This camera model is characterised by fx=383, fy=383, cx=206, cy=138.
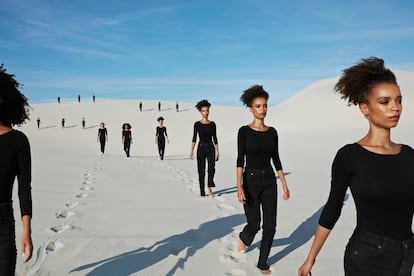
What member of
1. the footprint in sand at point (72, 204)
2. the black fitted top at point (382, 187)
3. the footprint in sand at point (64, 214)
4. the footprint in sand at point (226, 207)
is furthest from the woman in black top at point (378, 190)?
the footprint in sand at point (72, 204)

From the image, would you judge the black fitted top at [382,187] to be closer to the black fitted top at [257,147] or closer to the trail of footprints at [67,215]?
the black fitted top at [257,147]

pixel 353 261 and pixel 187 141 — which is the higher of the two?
pixel 353 261

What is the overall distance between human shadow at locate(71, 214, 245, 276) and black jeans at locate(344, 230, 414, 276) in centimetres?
272

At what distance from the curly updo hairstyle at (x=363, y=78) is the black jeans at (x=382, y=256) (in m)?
0.87

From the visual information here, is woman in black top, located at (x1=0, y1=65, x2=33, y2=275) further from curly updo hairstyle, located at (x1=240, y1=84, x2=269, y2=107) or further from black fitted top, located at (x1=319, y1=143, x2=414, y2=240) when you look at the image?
curly updo hairstyle, located at (x1=240, y1=84, x2=269, y2=107)

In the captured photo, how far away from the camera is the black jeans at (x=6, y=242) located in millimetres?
2607

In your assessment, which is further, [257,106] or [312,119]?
[312,119]

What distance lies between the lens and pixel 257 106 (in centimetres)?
498

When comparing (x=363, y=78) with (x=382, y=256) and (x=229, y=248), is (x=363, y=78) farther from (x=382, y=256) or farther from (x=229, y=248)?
(x=229, y=248)

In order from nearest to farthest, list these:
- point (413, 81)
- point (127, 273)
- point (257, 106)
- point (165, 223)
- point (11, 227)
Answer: point (11, 227)
point (127, 273)
point (257, 106)
point (165, 223)
point (413, 81)

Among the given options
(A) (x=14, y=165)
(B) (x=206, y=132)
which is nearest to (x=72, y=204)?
(B) (x=206, y=132)

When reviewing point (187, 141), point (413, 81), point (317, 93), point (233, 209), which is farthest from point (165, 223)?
point (413, 81)

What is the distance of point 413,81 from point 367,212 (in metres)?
57.6

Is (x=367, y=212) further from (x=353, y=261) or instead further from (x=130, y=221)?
(x=130, y=221)
